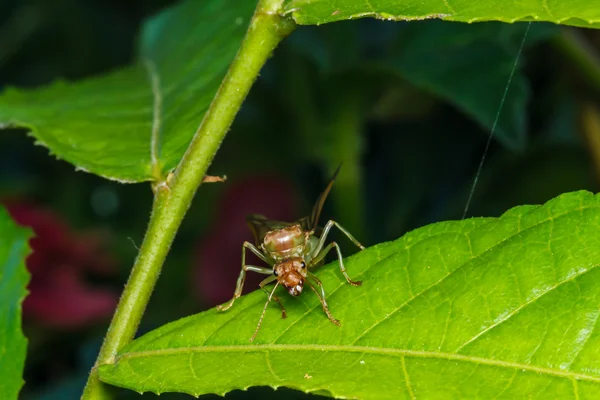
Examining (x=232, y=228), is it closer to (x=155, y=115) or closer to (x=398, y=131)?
(x=398, y=131)

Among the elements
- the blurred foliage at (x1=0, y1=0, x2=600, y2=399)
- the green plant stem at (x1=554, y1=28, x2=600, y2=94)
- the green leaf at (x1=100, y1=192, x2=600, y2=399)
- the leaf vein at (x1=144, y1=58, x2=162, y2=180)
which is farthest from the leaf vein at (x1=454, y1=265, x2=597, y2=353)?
the green plant stem at (x1=554, y1=28, x2=600, y2=94)

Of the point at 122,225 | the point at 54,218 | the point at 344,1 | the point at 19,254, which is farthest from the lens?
the point at 122,225

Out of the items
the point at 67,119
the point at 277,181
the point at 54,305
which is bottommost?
the point at 54,305

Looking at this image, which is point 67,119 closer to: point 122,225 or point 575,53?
point 575,53

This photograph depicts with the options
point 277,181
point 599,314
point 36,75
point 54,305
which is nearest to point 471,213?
point 277,181

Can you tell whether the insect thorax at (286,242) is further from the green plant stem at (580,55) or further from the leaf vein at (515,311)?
the green plant stem at (580,55)

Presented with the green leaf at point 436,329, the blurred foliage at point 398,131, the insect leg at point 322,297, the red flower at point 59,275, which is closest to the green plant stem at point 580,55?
the blurred foliage at point 398,131

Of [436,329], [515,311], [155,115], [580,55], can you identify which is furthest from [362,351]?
[580,55]

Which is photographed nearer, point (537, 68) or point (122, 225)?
point (537, 68)
